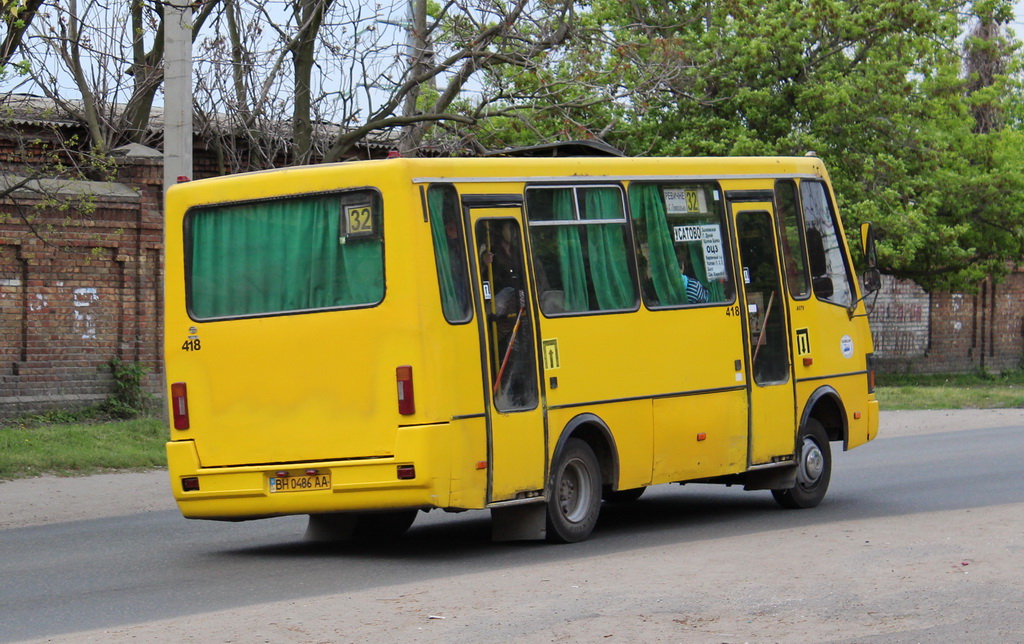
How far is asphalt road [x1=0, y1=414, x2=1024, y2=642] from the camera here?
7.90 meters

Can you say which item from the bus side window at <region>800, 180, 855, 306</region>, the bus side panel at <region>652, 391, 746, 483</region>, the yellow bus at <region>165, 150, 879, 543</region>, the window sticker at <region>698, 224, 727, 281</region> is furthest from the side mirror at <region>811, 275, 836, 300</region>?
the bus side panel at <region>652, 391, 746, 483</region>

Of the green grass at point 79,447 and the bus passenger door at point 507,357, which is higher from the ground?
the bus passenger door at point 507,357

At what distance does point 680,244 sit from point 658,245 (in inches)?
11.1

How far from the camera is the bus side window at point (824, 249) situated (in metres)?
13.9

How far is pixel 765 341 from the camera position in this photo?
1319 cm

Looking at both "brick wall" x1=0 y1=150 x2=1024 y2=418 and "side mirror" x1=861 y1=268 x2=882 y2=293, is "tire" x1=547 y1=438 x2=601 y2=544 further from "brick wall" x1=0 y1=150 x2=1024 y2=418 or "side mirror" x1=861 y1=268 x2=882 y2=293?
"brick wall" x1=0 y1=150 x2=1024 y2=418

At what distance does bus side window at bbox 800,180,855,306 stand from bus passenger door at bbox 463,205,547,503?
3776mm

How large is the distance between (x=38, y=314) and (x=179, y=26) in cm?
524

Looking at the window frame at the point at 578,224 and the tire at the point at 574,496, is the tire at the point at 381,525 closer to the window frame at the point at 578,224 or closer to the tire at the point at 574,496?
the tire at the point at 574,496

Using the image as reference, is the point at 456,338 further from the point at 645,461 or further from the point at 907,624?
the point at 907,624

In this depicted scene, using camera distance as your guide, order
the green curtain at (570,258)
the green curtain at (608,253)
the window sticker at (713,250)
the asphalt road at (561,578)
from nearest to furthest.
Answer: the asphalt road at (561,578)
the green curtain at (570,258)
the green curtain at (608,253)
the window sticker at (713,250)

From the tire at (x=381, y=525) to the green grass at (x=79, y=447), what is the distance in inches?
215

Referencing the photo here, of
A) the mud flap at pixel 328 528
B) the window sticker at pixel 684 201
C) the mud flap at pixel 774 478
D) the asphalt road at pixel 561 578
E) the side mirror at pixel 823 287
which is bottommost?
the asphalt road at pixel 561 578

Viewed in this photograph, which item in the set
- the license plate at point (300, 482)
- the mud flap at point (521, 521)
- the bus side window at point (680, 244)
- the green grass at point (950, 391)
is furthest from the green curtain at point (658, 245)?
the green grass at point (950, 391)
